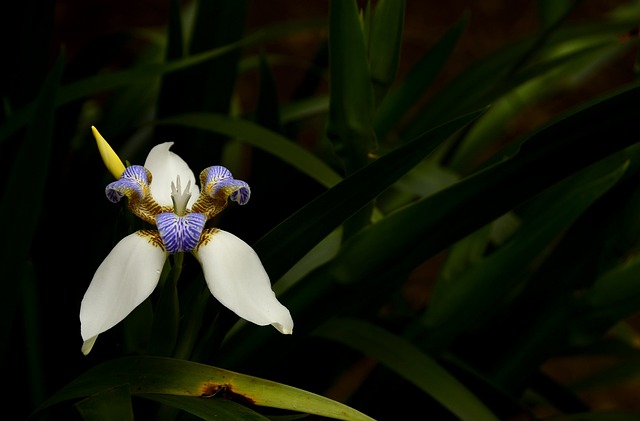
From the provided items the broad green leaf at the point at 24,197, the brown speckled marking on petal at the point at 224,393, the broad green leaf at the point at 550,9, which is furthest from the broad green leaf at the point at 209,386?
the broad green leaf at the point at 550,9

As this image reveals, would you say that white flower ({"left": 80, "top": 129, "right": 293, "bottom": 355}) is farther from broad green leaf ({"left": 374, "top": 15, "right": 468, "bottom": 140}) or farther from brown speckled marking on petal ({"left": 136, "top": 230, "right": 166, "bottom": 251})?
broad green leaf ({"left": 374, "top": 15, "right": 468, "bottom": 140})

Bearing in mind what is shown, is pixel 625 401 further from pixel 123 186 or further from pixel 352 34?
pixel 123 186

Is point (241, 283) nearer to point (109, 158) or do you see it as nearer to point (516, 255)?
point (109, 158)

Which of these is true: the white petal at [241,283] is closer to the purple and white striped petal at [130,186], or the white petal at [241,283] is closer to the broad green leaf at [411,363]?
the purple and white striped petal at [130,186]

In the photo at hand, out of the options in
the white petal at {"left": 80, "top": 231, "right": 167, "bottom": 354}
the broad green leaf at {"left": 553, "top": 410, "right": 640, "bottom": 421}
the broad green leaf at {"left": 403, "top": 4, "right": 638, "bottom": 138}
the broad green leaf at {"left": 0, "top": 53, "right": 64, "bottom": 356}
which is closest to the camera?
the white petal at {"left": 80, "top": 231, "right": 167, "bottom": 354}

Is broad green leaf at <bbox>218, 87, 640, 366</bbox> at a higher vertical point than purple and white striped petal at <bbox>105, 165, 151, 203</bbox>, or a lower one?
higher

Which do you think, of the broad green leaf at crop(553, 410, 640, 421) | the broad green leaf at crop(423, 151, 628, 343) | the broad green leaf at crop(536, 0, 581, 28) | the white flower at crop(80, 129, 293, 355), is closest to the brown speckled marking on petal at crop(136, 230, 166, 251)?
the white flower at crop(80, 129, 293, 355)

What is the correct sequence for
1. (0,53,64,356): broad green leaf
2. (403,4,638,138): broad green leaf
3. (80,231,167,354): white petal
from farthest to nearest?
(403,4,638,138): broad green leaf, (0,53,64,356): broad green leaf, (80,231,167,354): white petal

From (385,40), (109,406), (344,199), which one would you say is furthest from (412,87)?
(109,406)
